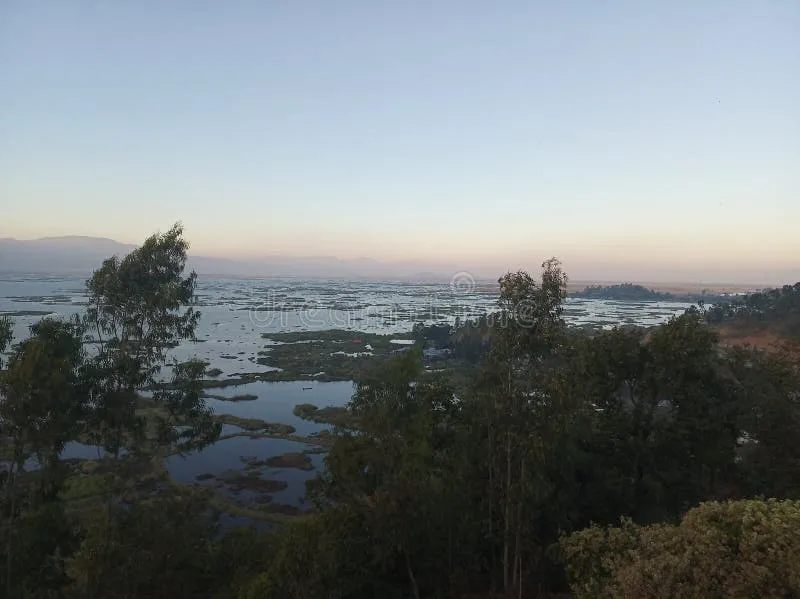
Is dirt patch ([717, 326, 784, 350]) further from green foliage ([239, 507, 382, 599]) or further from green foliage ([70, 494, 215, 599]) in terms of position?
green foliage ([70, 494, 215, 599])

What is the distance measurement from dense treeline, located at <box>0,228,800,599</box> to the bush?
22 millimetres

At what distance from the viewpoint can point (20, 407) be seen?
35.4 feet

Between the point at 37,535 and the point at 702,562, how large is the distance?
12847 mm

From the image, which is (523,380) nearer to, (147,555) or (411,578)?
(411,578)

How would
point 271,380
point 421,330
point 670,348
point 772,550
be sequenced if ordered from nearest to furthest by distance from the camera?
1. point 772,550
2. point 670,348
3. point 271,380
4. point 421,330

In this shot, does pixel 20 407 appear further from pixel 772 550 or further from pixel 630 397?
pixel 630 397

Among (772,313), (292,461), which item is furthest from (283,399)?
(772,313)

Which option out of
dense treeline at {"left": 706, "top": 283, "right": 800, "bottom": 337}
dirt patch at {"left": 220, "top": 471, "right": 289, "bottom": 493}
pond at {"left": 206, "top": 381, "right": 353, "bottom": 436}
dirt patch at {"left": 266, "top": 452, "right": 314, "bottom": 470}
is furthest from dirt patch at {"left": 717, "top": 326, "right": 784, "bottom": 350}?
dirt patch at {"left": 220, "top": 471, "right": 289, "bottom": 493}

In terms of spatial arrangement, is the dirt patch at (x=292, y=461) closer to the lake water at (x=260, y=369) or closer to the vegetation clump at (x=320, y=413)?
the lake water at (x=260, y=369)

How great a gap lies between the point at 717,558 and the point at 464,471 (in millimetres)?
5991

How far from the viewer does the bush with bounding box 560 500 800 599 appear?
4656 mm

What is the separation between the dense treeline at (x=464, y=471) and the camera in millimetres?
7457

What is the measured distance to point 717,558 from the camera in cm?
502

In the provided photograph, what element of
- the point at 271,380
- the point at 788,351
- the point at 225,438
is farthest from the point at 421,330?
the point at 788,351
